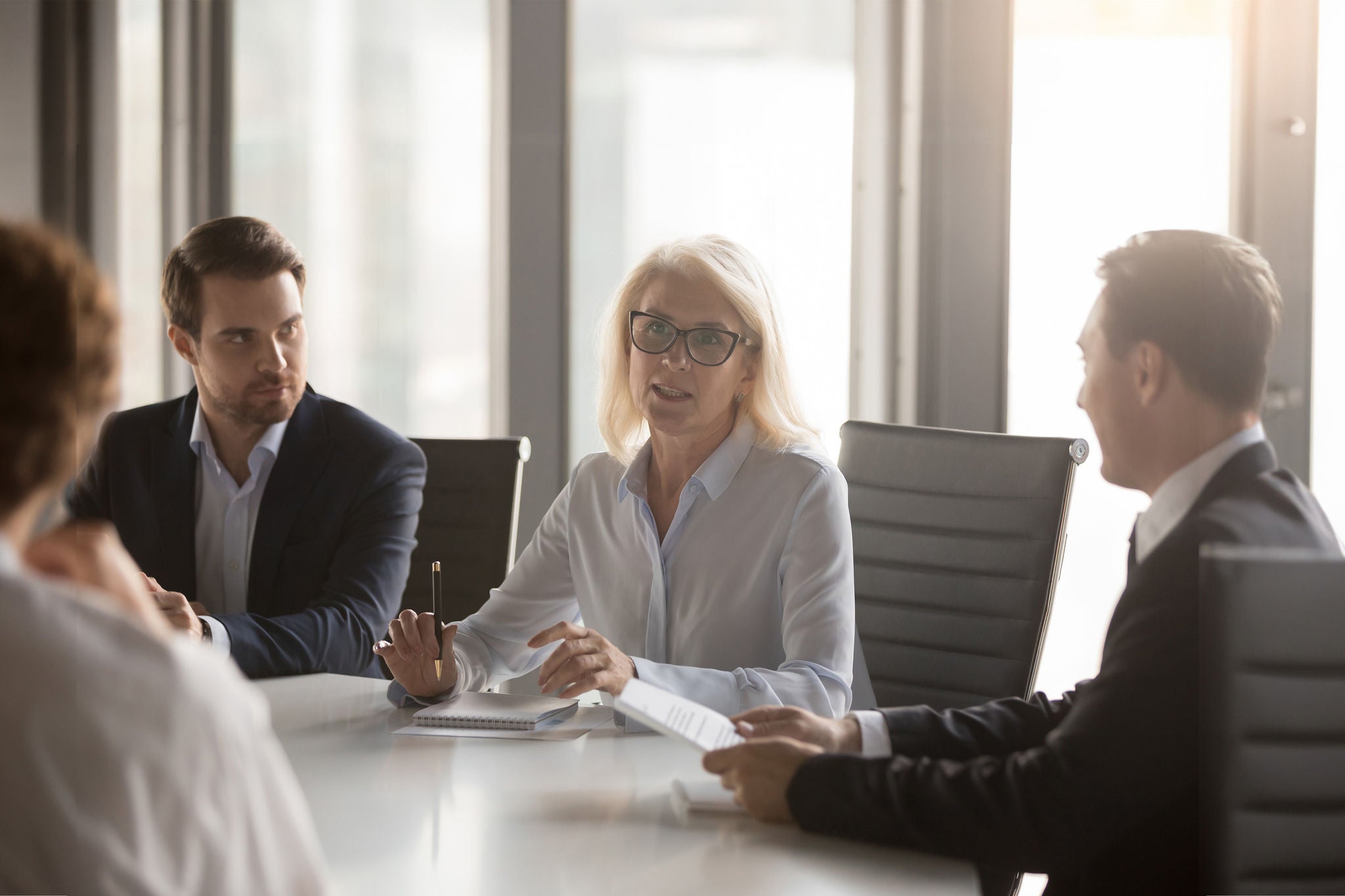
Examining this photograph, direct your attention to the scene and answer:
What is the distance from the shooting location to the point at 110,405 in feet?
2.19

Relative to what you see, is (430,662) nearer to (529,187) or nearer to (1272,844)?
(1272,844)

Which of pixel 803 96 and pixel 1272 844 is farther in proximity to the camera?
pixel 803 96

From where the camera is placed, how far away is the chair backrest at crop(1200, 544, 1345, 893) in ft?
3.15

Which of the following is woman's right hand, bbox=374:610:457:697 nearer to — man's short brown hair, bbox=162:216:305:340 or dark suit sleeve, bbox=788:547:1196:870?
dark suit sleeve, bbox=788:547:1196:870

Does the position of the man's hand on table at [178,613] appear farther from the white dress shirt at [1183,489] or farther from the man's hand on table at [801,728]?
the white dress shirt at [1183,489]

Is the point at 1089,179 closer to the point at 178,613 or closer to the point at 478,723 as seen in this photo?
the point at 478,723

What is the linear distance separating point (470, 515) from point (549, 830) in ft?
4.32

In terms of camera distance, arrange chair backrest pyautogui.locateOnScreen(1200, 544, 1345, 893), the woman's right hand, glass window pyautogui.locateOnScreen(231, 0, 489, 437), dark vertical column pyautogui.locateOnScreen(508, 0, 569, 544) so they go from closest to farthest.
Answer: chair backrest pyautogui.locateOnScreen(1200, 544, 1345, 893) → the woman's right hand → dark vertical column pyautogui.locateOnScreen(508, 0, 569, 544) → glass window pyautogui.locateOnScreen(231, 0, 489, 437)

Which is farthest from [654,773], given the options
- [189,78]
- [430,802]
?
[189,78]

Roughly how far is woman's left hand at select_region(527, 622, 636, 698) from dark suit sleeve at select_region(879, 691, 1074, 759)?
0.34 metres

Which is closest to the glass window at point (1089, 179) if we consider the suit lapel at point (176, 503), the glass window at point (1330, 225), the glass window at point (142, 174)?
the glass window at point (1330, 225)

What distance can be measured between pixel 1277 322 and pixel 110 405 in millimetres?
1106

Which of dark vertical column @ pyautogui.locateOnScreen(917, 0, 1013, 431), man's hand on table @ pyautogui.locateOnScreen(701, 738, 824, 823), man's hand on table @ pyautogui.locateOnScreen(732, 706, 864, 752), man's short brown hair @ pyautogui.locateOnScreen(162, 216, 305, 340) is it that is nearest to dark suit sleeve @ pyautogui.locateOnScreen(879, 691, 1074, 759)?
man's hand on table @ pyautogui.locateOnScreen(732, 706, 864, 752)

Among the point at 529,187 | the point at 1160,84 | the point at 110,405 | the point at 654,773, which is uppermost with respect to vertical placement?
the point at 1160,84
